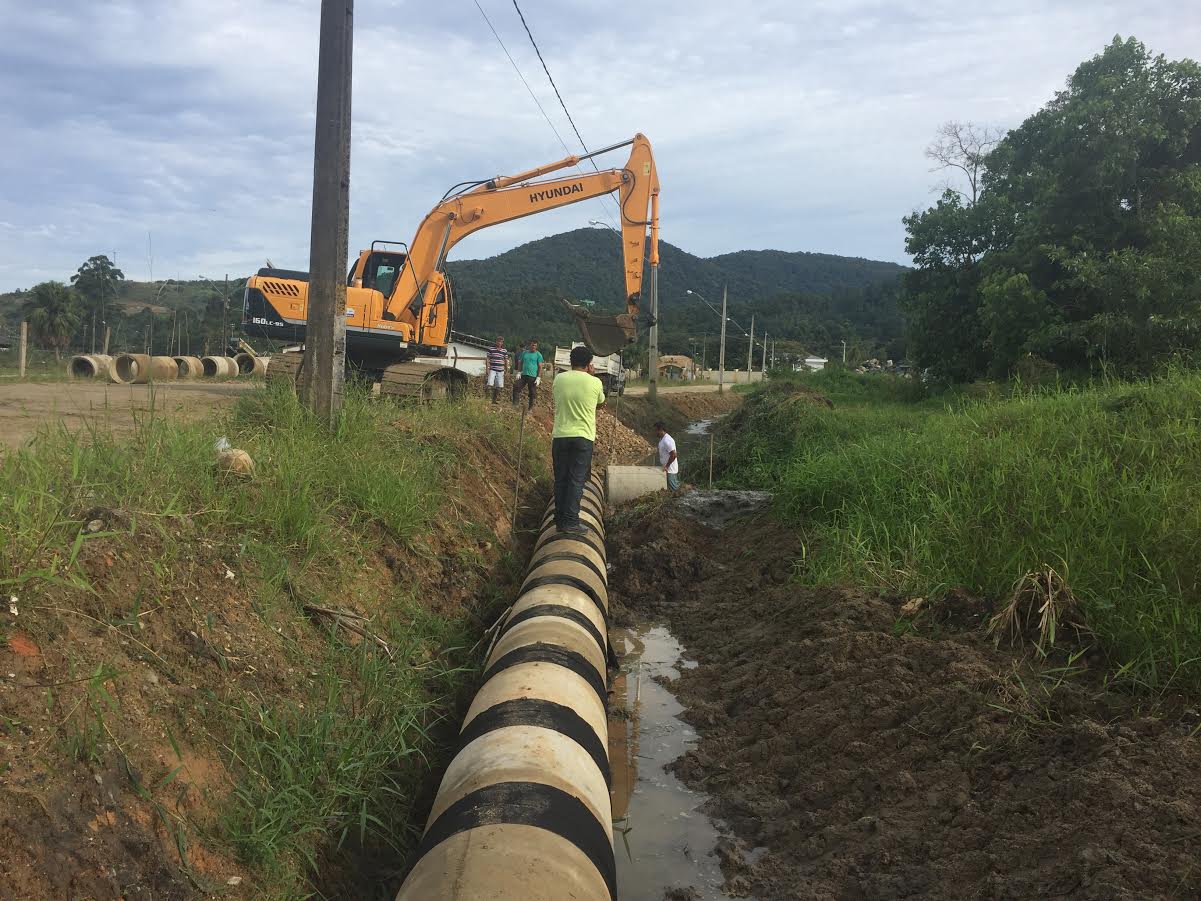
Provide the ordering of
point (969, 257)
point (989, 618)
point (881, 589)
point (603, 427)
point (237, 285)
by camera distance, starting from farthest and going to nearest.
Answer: point (237, 285) < point (969, 257) < point (603, 427) < point (881, 589) < point (989, 618)

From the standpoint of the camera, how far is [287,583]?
4176 millimetres

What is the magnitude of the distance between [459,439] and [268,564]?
14.7ft

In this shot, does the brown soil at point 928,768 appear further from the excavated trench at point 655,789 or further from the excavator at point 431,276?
the excavator at point 431,276

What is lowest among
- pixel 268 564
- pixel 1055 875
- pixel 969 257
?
pixel 1055 875

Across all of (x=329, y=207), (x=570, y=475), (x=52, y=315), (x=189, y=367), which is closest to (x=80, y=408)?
(x=329, y=207)

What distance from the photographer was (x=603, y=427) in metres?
17.1

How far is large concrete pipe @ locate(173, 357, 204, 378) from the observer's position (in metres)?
20.1

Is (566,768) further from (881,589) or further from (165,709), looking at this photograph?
(881,589)

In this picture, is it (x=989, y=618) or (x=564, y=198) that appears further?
(x=564, y=198)

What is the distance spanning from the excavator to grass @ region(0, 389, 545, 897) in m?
6.01

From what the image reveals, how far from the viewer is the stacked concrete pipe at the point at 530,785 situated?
2439 millimetres

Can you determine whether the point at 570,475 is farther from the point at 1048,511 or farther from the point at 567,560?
the point at 1048,511

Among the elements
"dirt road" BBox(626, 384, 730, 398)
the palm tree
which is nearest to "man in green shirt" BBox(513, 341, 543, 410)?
"dirt road" BBox(626, 384, 730, 398)

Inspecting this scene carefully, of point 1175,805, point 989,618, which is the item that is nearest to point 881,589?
point 989,618
